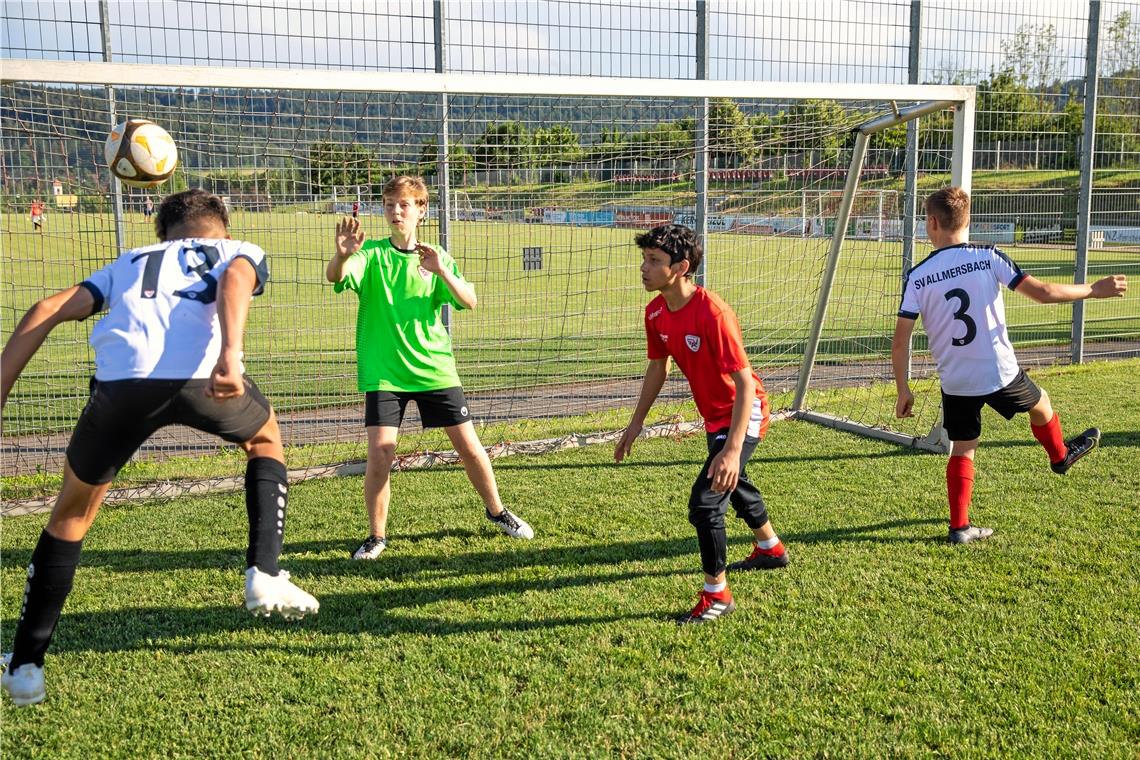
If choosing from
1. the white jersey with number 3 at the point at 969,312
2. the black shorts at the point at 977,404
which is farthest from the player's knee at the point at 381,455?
the black shorts at the point at 977,404

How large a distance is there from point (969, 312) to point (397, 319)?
3131 mm

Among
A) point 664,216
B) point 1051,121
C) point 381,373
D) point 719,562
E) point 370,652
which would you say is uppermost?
point 1051,121

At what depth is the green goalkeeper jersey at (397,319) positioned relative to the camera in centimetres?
517

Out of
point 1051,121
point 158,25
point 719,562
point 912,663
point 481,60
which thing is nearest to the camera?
point 912,663

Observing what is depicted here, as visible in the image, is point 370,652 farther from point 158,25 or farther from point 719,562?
point 158,25

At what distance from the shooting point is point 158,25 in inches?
293

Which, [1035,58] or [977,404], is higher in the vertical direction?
[1035,58]

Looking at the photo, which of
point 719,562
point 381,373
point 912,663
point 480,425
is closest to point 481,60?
point 480,425

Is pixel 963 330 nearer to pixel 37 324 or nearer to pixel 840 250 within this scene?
pixel 840 250

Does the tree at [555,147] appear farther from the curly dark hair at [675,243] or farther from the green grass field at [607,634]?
the curly dark hair at [675,243]

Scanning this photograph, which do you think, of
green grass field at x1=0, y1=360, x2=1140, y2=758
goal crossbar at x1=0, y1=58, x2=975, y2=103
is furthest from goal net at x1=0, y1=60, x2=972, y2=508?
green grass field at x1=0, y1=360, x2=1140, y2=758

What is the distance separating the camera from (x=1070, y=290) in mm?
5062

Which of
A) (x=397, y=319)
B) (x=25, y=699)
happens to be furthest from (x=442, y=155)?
(x=25, y=699)

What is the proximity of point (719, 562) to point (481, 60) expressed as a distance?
5.73 metres
